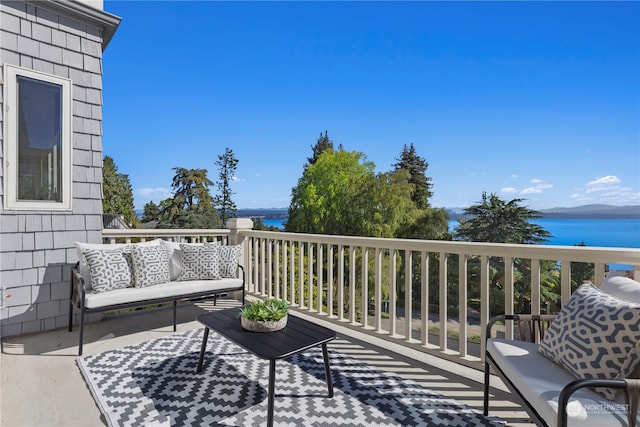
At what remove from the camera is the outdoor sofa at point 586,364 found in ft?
3.87

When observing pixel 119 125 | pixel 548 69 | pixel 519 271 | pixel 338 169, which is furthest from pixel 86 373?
pixel 548 69

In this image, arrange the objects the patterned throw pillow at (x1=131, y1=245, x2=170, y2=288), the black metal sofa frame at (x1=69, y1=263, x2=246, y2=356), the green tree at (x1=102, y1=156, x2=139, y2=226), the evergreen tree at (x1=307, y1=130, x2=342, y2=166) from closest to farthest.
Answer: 1. the black metal sofa frame at (x1=69, y1=263, x2=246, y2=356)
2. the patterned throw pillow at (x1=131, y1=245, x2=170, y2=288)
3. the green tree at (x1=102, y1=156, x2=139, y2=226)
4. the evergreen tree at (x1=307, y1=130, x2=342, y2=166)

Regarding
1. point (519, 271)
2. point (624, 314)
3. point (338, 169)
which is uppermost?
point (338, 169)

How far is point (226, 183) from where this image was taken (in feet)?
70.4

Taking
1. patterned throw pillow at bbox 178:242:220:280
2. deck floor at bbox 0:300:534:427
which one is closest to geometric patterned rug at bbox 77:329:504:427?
deck floor at bbox 0:300:534:427

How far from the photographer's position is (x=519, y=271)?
1338 centimetres

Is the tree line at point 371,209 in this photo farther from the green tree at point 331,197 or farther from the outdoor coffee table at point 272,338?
the outdoor coffee table at point 272,338

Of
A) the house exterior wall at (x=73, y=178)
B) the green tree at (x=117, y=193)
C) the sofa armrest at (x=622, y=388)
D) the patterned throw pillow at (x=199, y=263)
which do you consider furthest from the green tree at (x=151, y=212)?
the sofa armrest at (x=622, y=388)

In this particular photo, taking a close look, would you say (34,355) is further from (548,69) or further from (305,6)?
(548,69)

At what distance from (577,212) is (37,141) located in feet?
85.9

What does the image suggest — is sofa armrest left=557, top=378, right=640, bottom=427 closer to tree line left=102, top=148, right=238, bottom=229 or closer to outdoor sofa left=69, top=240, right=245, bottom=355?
outdoor sofa left=69, top=240, right=245, bottom=355

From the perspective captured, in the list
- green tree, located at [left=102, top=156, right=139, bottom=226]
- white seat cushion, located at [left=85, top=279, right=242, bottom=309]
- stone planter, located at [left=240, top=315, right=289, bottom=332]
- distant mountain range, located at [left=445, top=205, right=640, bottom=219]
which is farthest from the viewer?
green tree, located at [left=102, top=156, right=139, bottom=226]

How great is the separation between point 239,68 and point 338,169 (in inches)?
502

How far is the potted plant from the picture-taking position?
214 centimetres
